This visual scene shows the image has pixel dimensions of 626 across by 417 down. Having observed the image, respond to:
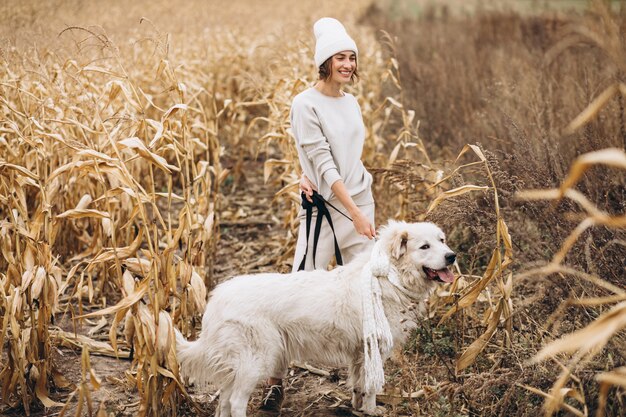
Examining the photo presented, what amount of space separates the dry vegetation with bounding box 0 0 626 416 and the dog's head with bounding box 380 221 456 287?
26cm

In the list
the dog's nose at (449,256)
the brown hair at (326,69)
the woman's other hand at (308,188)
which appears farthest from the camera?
the woman's other hand at (308,188)

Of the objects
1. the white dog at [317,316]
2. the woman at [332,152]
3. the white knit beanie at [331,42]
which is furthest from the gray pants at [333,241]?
the white knit beanie at [331,42]

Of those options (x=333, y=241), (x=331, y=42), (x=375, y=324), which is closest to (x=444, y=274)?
(x=375, y=324)

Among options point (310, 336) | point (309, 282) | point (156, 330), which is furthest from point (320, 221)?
point (156, 330)

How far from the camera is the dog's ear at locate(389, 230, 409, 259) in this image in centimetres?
328

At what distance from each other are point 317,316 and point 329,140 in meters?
1.08

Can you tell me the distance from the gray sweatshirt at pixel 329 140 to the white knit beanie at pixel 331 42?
223mm

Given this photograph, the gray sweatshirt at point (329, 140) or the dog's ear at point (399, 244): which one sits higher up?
the gray sweatshirt at point (329, 140)

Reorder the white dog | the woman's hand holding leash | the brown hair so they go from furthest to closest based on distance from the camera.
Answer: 1. the brown hair
2. the woman's hand holding leash
3. the white dog

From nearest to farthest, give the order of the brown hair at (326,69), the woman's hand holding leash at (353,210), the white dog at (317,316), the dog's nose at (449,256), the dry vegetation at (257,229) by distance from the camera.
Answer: the dry vegetation at (257,229) < the white dog at (317,316) < the dog's nose at (449,256) < the woman's hand holding leash at (353,210) < the brown hair at (326,69)

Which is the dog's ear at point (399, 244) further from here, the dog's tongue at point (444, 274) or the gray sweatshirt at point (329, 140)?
the gray sweatshirt at point (329, 140)

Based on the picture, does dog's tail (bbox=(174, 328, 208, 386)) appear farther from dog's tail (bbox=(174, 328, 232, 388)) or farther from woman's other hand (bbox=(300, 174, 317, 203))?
woman's other hand (bbox=(300, 174, 317, 203))

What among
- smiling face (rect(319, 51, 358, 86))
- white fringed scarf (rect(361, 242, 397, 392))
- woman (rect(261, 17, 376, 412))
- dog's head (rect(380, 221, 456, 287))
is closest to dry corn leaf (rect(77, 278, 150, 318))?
woman (rect(261, 17, 376, 412))

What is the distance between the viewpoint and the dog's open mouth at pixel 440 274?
325cm
